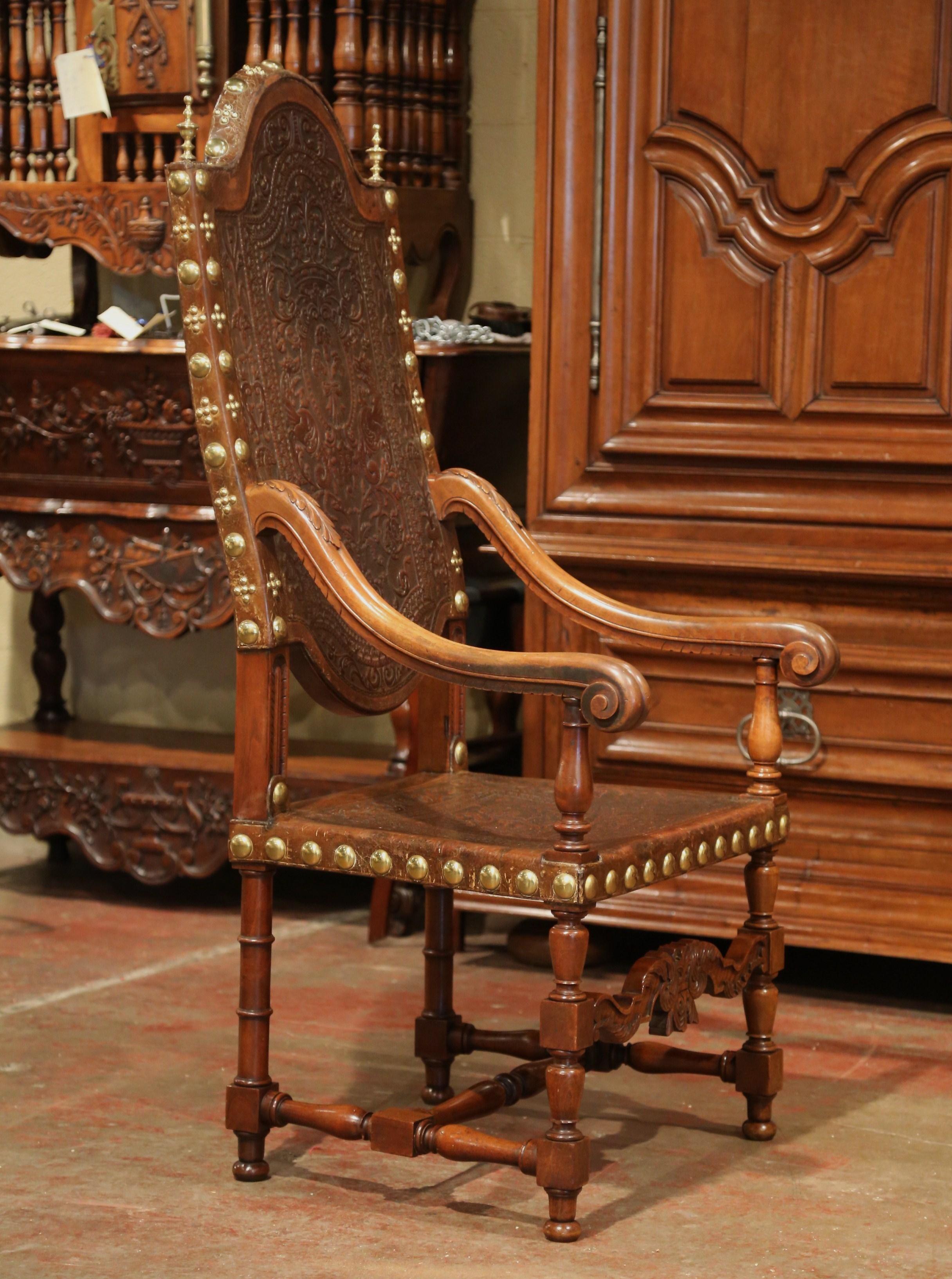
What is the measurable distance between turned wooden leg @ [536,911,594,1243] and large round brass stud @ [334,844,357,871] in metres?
0.27

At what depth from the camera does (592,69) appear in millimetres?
3246

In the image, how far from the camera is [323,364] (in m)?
2.54

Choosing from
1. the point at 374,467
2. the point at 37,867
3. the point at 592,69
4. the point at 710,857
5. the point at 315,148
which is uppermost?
the point at 592,69

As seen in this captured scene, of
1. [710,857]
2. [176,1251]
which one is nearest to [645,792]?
[710,857]

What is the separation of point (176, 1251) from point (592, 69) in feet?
6.93

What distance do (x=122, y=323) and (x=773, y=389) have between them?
4.40 ft

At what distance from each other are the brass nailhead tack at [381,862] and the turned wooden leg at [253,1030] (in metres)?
0.16

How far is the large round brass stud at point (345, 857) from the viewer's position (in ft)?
7.40

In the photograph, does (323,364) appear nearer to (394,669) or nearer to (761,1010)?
(394,669)

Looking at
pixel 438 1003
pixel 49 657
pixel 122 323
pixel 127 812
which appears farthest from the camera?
pixel 49 657

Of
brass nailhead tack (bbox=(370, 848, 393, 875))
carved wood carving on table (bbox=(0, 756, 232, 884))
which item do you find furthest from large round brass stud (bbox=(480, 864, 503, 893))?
carved wood carving on table (bbox=(0, 756, 232, 884))

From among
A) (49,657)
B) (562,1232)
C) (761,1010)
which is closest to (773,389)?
(761,1010)

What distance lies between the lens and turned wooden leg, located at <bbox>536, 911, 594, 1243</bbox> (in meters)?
2.13

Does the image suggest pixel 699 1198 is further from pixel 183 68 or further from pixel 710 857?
pixel 183 68
